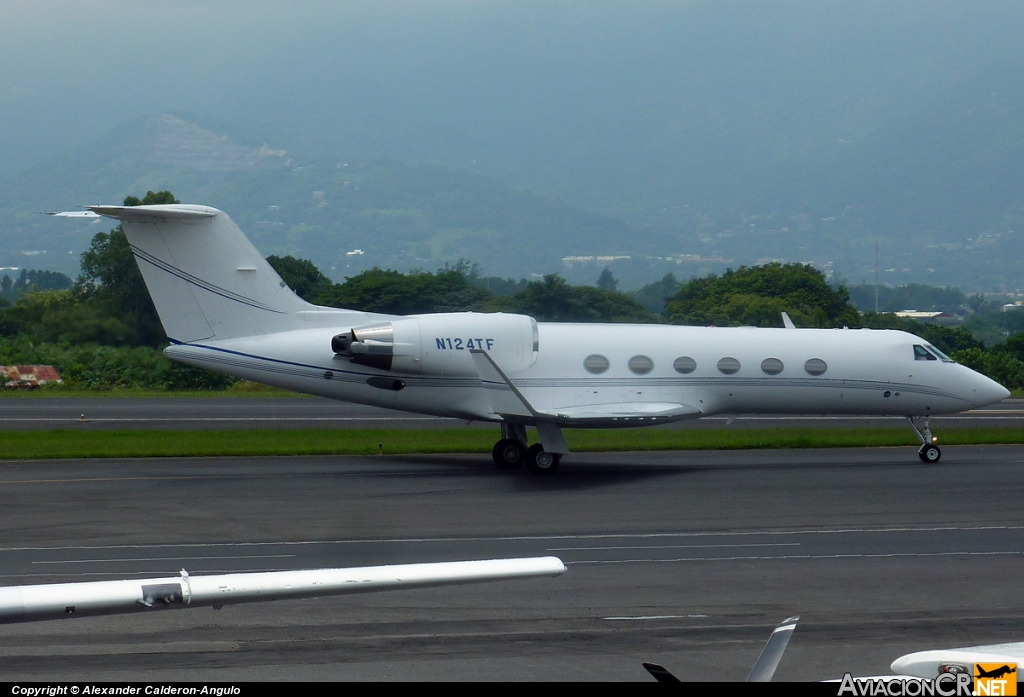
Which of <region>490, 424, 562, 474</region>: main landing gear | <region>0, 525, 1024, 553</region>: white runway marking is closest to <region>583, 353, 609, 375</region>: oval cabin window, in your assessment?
<region>490, 424, 562, 474</region>: main landing gear

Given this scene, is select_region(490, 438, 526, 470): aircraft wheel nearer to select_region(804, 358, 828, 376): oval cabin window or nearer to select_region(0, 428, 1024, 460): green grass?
select_region(0, 428, 1024, 460): green grass

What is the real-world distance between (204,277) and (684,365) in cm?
1018

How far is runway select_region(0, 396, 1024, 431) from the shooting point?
32719 millimetres

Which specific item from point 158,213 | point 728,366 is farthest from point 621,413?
point 158,213

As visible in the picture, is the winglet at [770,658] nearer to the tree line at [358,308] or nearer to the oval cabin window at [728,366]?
the oval cabin window at [728,366]

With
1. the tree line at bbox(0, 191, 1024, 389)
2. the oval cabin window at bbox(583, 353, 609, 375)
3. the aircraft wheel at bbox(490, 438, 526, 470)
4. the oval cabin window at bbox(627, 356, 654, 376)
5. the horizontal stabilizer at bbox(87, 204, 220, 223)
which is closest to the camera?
the horizontal stabilizer at bbox(87, 204, 220, 223)

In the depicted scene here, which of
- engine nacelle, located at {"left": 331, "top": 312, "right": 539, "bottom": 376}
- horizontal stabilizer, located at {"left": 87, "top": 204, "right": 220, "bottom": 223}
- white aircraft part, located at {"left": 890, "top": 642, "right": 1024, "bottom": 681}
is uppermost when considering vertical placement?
horizontal stabilizer, located at {"left": 87, "top": 204, "right": 220, "bottom": 223}

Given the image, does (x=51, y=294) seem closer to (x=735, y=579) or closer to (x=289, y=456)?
(x=289, y=456)

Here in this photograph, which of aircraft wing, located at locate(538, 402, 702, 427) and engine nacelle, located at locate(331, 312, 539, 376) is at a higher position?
engine nacelle, located at locate(331, 312, 539, 376)

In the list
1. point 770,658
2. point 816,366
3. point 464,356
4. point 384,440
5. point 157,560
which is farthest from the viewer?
point 384,440

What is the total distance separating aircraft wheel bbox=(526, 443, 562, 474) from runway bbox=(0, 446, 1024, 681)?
0.31 m

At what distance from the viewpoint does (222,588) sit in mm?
5570

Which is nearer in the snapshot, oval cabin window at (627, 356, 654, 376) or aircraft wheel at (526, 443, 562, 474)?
aircraft wheel at (526, 443, 562, 474)

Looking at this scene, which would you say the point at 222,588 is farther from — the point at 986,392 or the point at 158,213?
the point at 986,392
